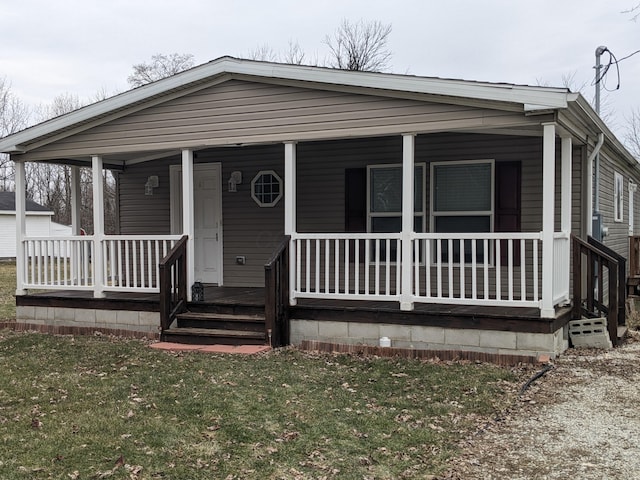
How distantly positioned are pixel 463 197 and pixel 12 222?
25.8 m

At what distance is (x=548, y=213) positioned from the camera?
5.92 m

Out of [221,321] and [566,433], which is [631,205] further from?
[566,433]

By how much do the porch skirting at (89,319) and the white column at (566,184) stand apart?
5132 mm

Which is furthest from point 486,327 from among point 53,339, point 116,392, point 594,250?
point 53,339

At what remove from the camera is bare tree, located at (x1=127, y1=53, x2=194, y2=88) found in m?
30.4

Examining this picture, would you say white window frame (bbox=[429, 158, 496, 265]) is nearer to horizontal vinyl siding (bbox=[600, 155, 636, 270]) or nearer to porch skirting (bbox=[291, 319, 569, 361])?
porch skirting (bbox=[291, 319, 569, 361])

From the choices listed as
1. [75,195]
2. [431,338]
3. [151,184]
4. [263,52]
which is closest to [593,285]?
[431,338]

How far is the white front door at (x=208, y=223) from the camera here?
9.44 m

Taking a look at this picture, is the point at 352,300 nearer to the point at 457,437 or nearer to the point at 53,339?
the point at 457,437

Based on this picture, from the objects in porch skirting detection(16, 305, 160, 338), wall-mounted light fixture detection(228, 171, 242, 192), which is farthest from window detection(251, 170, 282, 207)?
porch skirting detection(16, 305, 160, 338)

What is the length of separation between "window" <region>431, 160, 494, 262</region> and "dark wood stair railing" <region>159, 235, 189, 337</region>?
10.8 ft

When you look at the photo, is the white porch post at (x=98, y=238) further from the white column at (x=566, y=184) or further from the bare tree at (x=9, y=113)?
the bare tree at (x=9, y=113)

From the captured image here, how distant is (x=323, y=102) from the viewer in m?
6.93

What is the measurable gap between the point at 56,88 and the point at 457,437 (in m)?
37.9
